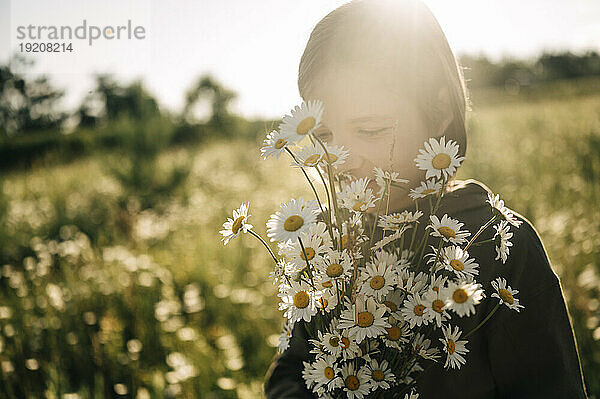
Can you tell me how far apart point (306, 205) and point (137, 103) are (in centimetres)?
1568

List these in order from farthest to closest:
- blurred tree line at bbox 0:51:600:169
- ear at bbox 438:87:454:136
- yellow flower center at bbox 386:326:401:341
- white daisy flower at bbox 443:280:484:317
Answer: blurred tree line at bbox 0:51:600:169 → ear at bbox 438:87:454:136 → yellow flower center at bbox 386:326:401:341 → white daisy flower at bbox 443:280:484:317

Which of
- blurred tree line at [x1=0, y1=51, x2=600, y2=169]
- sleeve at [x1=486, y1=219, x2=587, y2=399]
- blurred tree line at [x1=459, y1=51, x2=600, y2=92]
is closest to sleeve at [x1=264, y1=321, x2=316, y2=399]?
sleeve at [x1=486, y1=219, x2=587, y2=399]

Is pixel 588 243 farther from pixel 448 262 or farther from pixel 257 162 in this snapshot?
pixel 257 162

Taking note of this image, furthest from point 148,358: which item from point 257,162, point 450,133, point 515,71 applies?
point 515,71

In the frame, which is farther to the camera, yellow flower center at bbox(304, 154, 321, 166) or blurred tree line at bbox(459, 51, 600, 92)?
blurred tree line at bbox(459, 51, 600, 92)

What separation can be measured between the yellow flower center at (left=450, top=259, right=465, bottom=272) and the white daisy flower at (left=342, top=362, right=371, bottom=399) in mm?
192

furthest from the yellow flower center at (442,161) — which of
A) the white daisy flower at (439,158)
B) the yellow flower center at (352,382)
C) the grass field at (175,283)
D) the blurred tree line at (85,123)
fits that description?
the blurred tree line at (85,123)

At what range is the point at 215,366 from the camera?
91.1 inches

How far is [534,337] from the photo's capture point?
90 cm

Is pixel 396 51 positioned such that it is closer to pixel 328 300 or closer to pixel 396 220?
pixel 396 220

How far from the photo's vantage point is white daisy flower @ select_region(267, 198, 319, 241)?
1.97 ft

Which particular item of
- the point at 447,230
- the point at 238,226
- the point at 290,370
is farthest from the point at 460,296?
the point at 290,370

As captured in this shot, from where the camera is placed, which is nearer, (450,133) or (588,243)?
(450,133)

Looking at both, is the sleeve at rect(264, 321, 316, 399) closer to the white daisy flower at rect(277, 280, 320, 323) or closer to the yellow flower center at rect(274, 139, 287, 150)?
the white daisy flower at rect(277, 280, 320, 323)
